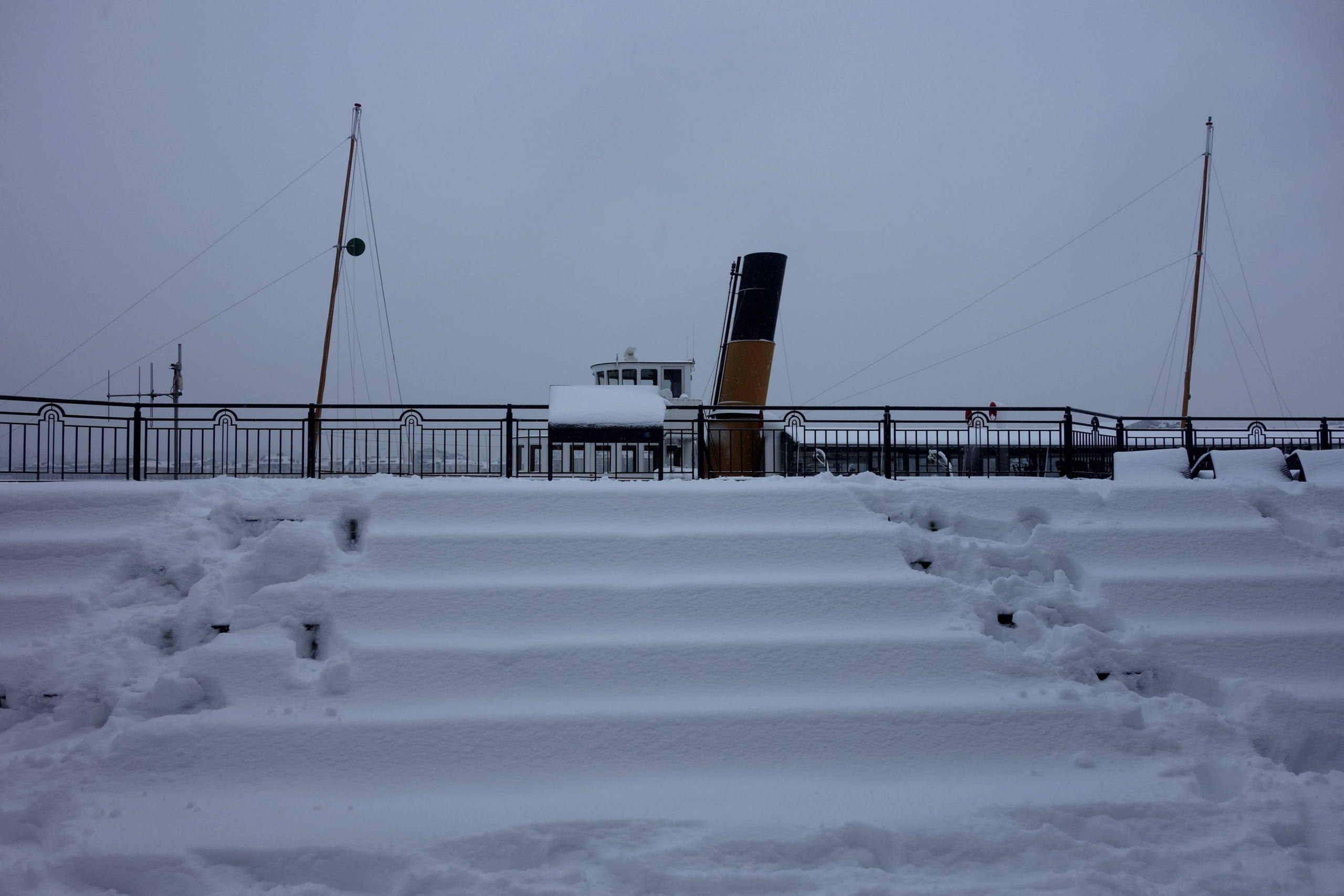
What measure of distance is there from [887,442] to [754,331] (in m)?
6.53

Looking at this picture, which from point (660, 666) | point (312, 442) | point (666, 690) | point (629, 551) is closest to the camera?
point (666, 690)

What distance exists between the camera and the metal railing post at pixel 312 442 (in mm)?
10375

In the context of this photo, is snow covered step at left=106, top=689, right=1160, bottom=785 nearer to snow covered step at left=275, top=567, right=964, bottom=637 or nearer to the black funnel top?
snow covered step at left=275, top=567, right=964, bottom=637

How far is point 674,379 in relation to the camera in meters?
23.0

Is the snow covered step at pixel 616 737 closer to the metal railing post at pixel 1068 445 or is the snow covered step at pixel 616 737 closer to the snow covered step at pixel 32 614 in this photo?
the snow covered step at pixel 32 614

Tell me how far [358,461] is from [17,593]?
6.29 m

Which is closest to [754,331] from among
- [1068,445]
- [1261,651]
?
[1068,445]

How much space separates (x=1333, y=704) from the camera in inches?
185

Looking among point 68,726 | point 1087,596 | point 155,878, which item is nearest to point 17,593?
point 68,726

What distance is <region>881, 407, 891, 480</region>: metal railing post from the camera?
10.6 m

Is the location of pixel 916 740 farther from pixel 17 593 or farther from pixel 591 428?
pixel 591 428

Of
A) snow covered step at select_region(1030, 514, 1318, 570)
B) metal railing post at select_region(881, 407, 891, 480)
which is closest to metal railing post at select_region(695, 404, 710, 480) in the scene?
metal railing post at select_region(881, 407, 891, 480)

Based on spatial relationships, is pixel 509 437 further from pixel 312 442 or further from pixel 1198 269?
pixel 1198 269

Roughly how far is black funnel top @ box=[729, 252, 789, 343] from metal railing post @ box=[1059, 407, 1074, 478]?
6.68m
